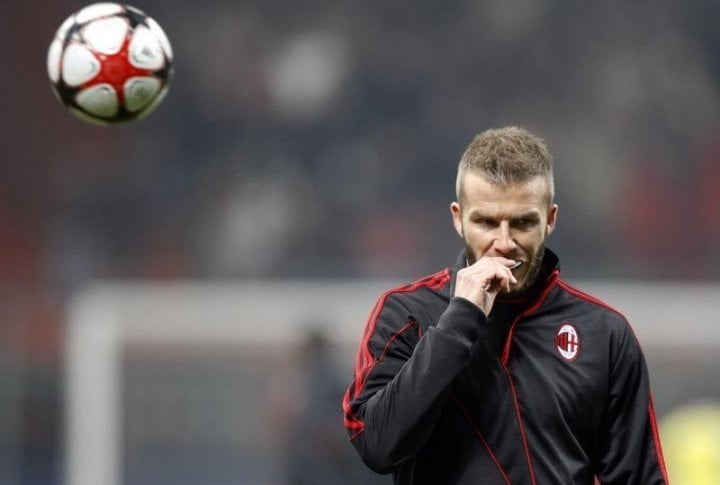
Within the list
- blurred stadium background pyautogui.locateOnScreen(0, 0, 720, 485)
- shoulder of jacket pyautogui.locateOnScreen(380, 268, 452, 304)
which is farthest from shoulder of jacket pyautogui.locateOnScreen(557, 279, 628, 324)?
blurred stadium background pyautogui.locateOnScreen(0, 0, 720, 485)

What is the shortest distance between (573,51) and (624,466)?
24.9 feet

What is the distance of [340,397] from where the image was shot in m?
6.52

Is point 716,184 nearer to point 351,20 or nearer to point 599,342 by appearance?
point 351,20

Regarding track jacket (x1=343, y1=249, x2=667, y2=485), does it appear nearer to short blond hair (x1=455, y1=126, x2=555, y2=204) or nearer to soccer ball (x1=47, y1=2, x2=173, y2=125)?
short blond hair (x1=455, y1=126, x2=555, y2=204)

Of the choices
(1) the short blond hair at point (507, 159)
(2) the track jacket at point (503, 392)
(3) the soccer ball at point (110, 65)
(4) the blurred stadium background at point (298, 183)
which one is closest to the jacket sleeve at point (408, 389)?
(2) the track jacket at point (503, 392)

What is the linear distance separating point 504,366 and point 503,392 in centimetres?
→ 5

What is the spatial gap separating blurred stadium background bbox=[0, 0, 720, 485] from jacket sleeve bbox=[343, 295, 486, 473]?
5238mm

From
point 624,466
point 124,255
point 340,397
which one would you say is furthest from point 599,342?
point 124,255

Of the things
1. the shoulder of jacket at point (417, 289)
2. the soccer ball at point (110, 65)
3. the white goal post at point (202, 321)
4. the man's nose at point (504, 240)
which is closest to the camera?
the man's nose at point (504, 240)

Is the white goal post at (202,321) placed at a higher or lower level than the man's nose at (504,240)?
lower

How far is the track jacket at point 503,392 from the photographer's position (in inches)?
101

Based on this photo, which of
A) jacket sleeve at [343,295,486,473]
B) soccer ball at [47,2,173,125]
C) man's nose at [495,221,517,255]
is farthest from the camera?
soccer ball at [47,2,173,125]

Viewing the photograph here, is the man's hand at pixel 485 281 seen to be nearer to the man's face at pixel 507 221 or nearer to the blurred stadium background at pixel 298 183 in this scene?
the man's face at pixel 507 221

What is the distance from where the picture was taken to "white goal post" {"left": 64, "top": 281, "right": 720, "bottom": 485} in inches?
324
